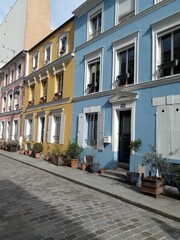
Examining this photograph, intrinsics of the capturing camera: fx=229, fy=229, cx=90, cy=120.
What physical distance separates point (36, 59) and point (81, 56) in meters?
6.97

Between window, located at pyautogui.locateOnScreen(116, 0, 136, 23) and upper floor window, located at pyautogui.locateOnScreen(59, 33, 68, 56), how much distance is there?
4849mm

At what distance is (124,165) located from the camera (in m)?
9.91

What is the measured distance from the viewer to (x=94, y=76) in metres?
12.4

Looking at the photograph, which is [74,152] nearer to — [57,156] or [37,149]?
[57,156]

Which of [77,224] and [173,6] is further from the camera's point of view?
[173,6]

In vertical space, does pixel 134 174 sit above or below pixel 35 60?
below

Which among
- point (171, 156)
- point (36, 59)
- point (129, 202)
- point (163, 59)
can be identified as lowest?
point (129, 202)

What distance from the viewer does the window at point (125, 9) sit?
10.5m

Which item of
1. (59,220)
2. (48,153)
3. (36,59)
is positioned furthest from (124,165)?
(36,59)

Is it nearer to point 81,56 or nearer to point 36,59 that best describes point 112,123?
point 81,56

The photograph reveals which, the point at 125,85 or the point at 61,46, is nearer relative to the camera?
the point at 125,85

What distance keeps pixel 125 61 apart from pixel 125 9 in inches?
99.4

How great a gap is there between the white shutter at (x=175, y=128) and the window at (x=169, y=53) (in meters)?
1.45

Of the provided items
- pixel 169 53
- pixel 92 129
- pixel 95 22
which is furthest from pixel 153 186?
pixel 95 22
